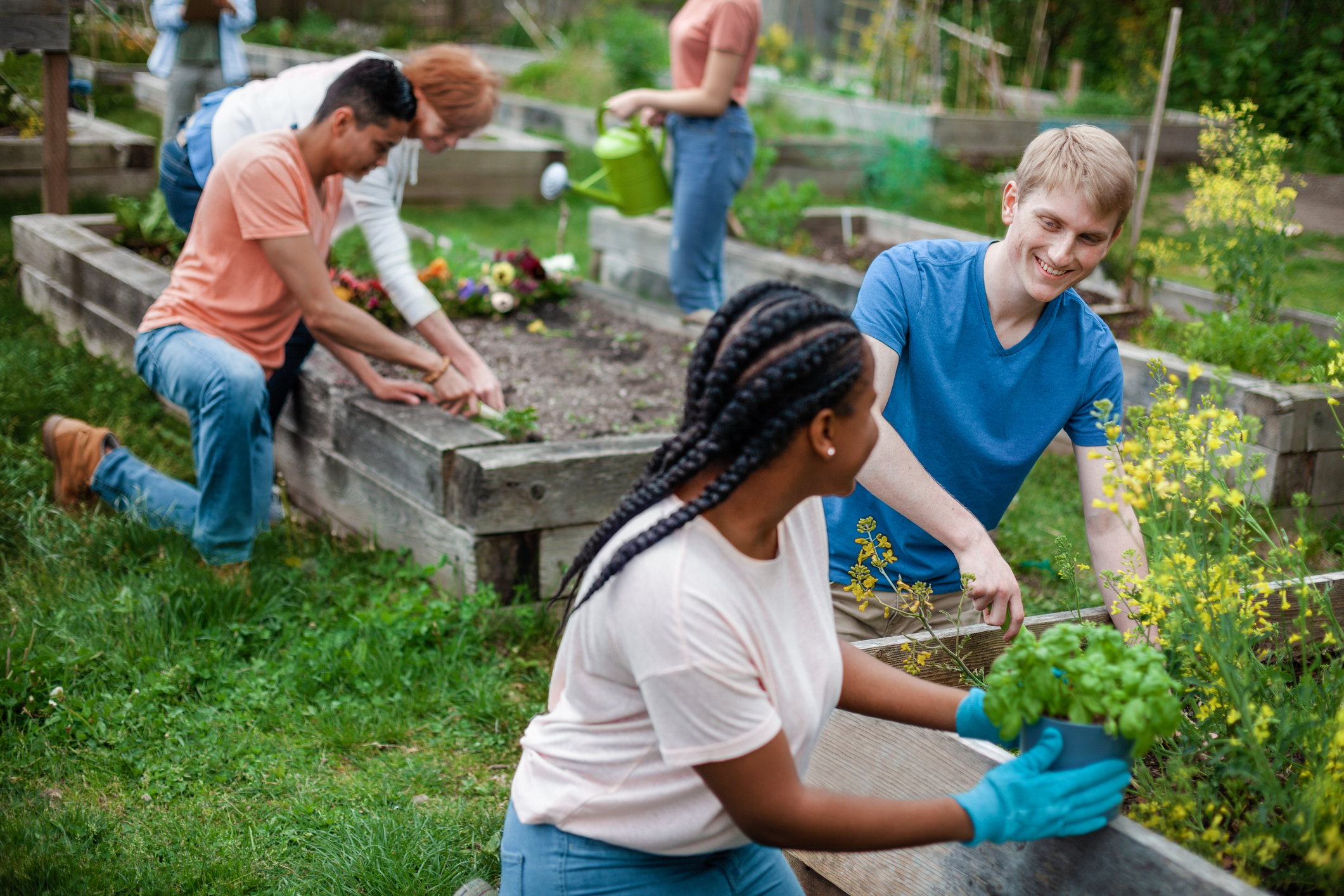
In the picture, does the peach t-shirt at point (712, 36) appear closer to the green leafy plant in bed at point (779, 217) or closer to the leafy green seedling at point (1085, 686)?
the green leafy plant in bed at point (779, 217)

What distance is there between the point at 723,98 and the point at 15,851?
366cm

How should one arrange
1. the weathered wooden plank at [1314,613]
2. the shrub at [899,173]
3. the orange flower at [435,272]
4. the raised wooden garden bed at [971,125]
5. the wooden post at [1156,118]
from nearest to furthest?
the weathered wooden plank at [1314,613]
the wooden post at [1156,118]
the orange flower at [435,272]
the shrub at [899,173]
the raised wooden garden bed at [971,125]

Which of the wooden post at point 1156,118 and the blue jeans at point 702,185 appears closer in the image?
the blue jeans at point 702,185

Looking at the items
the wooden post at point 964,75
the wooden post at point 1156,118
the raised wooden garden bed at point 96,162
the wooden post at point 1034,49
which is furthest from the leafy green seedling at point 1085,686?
the wooden post at point 1034,49

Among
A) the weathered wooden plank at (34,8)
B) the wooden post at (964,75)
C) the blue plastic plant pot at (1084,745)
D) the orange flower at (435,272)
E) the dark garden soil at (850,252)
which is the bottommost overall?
the blue plastic plant pot at (1084,745)

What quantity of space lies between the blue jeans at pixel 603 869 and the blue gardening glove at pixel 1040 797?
377mm

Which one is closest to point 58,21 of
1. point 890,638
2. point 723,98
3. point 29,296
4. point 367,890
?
point 29,296

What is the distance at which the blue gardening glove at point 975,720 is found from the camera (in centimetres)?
152

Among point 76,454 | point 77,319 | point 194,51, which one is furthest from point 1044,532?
point 194,51

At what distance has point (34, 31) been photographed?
15.6 feet

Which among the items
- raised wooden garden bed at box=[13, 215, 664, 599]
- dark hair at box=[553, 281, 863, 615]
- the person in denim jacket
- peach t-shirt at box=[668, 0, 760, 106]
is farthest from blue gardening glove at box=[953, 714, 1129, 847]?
the person in denim jacket

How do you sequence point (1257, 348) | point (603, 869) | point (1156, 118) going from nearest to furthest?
1. point (603, 869)
2. point (1257, 348)
3. point (1156, 118)

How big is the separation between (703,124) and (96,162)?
3.87 metres

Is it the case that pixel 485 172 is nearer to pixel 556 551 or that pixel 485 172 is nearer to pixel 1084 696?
pixel 556 551
